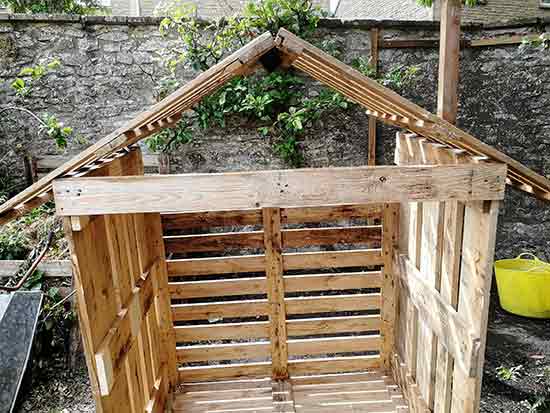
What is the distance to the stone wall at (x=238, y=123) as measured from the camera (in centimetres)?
463

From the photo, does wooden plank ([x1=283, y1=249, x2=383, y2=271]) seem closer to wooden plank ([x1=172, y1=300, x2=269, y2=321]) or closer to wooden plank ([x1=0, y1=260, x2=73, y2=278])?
wooden plank ([x1=172, y1=300, x2=269, y2=321])

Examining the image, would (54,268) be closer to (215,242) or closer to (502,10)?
(215,242)

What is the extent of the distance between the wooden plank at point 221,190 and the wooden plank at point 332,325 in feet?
6.11

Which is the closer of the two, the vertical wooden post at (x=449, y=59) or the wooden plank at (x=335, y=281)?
the vertical wooden post at (x=449, y=59)

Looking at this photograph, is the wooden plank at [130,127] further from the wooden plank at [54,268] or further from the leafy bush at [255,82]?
the leafy bush at [255,82]

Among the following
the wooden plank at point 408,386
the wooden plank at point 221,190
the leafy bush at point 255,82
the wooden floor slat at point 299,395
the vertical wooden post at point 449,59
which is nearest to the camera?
the wooden plank at point 221,190

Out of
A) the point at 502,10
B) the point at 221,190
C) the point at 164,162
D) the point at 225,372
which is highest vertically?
the point at 502,10

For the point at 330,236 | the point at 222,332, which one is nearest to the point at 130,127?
the point at 330,236

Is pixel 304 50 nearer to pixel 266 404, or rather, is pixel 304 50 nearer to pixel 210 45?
pixel 266 404

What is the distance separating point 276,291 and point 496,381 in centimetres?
191

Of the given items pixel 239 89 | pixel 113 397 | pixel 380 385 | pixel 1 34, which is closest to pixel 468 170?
pixel 113 397

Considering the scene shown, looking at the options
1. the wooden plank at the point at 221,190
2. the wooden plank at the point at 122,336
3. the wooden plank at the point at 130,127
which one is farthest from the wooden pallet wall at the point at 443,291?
the wooden plank at the point at 122,336

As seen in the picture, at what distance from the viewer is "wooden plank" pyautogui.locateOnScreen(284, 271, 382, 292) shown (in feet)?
10.4

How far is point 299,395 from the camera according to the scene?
3.13 metres
